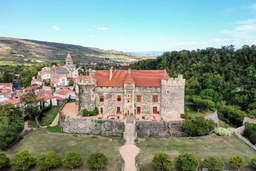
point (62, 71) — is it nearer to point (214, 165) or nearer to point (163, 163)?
point (163, 163)

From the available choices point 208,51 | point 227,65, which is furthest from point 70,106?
point 208,51

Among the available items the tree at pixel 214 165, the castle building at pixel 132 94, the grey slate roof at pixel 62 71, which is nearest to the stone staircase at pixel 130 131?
the castle building at pixel 132 94

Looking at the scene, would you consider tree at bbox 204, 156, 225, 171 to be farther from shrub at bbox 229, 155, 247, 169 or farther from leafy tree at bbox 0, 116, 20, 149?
leafy tree at bbox 0, 116, 20, 149

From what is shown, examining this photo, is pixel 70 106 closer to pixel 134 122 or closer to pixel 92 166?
pixel 134 122

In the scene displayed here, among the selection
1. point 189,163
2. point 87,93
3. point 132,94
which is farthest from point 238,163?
point 87,93

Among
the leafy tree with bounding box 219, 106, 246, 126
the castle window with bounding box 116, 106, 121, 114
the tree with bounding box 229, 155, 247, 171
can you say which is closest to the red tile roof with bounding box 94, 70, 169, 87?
the castle window with bounding box 116, 106, 121, 114
